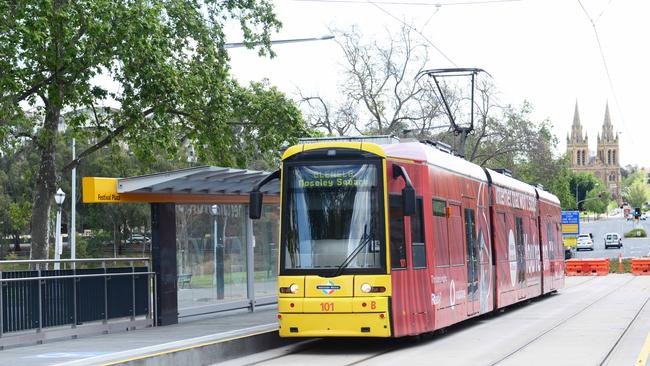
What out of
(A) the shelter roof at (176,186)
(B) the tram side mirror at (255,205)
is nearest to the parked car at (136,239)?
(A) the shelter roof at (176,186)

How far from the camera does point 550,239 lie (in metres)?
32.5

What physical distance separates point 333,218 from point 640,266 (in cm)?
4362

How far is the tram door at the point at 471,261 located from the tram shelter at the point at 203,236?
386cm

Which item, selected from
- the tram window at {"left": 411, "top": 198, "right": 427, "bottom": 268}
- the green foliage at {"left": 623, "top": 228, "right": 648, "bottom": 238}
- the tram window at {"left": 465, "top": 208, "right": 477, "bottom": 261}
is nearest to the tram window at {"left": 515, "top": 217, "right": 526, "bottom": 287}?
the tram window at {"left": 465, "top": 208, "right": 477, "bottom": 261}

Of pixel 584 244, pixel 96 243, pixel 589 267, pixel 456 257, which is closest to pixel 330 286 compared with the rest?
pixel 456 257

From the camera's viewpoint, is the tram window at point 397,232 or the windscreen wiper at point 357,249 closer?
the windscreen wiper at point 357,249

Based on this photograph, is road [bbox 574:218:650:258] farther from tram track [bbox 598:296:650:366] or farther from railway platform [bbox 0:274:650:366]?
railway platform [bbox 0:274:650:366]

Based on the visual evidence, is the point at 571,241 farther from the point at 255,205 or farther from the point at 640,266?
the point at 255,205

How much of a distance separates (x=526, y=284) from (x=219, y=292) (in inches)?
342

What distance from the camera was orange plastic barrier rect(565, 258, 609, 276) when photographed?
5778 centimetres

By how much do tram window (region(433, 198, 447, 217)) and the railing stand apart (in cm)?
528

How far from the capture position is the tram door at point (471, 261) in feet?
65.4

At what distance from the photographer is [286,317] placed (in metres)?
15.9

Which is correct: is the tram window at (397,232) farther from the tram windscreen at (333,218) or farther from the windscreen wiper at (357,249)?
the windscreen wiper at (357,249)
